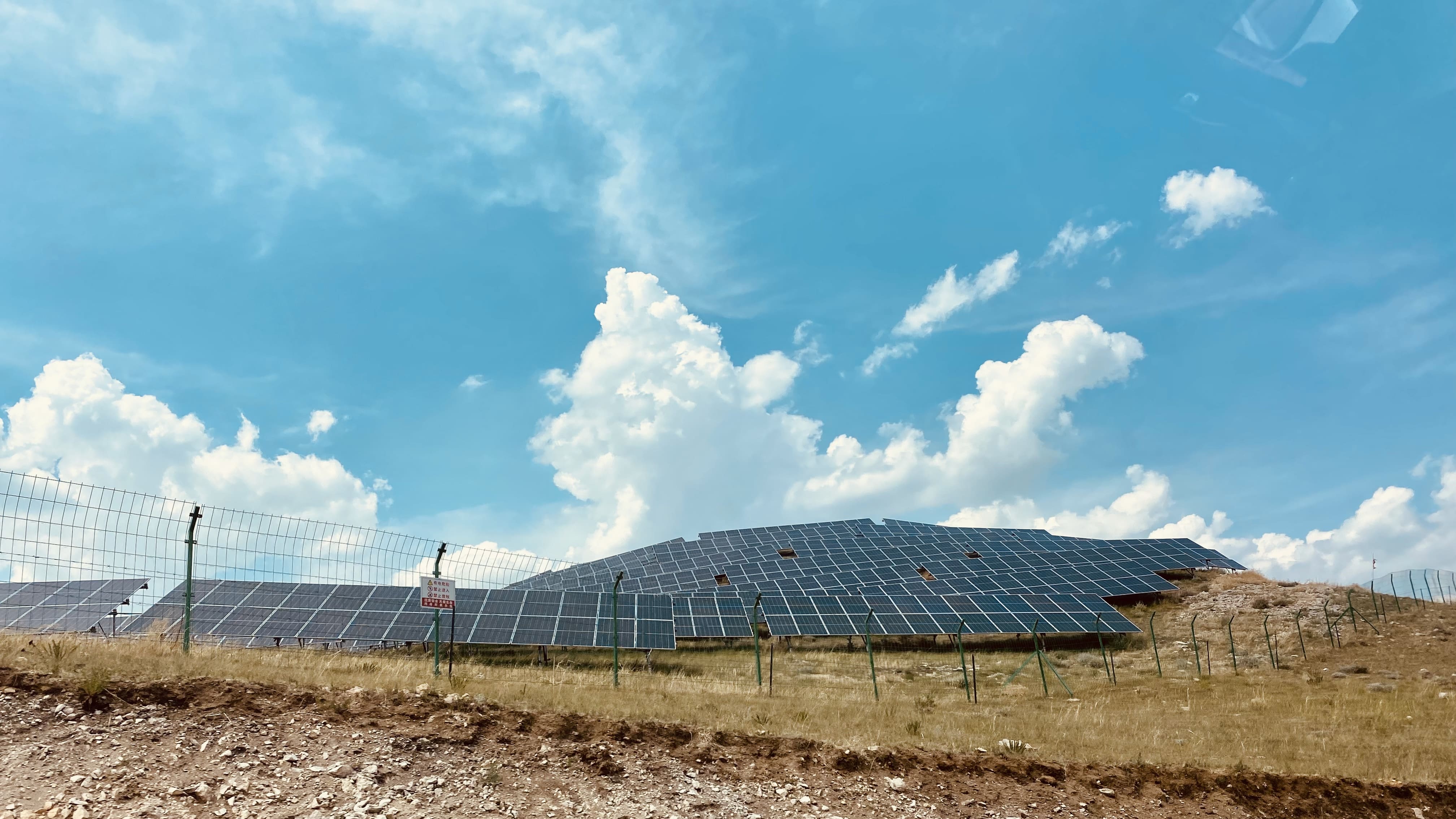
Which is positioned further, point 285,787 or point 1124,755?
point 1124,755

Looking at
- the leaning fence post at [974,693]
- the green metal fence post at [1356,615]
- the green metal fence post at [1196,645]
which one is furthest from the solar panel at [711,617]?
the green metal fence post at [1356,615]

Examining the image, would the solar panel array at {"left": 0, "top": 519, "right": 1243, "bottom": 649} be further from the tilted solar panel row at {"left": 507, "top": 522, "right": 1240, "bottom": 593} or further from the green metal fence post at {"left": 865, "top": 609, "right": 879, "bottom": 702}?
the green metal fence post at {"left": 865, "top": 609, "right": 879, "bottom": 702}

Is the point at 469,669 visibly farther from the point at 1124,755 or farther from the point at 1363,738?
the point at 1363,738

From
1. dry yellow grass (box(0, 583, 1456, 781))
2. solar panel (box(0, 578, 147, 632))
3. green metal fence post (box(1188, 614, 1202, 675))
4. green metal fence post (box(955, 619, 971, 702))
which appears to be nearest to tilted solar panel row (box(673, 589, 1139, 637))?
dry yellow grass (box(0, 583, 1456, 781))

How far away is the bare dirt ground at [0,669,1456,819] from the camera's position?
25.8 feet

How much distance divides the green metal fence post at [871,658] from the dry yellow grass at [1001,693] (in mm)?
389

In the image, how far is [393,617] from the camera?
25625 mm

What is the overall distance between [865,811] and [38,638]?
12457 mm

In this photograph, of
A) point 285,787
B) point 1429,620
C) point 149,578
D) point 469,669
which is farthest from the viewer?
point 1429,620

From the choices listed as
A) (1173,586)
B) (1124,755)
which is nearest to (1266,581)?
(1173,586)

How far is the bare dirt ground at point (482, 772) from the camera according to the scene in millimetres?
7875

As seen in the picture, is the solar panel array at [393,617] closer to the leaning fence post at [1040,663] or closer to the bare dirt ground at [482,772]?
the leaning fence post at [1040,663]

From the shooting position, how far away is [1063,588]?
4041 centimetres

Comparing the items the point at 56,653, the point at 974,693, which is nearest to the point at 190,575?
the point at 56,653
